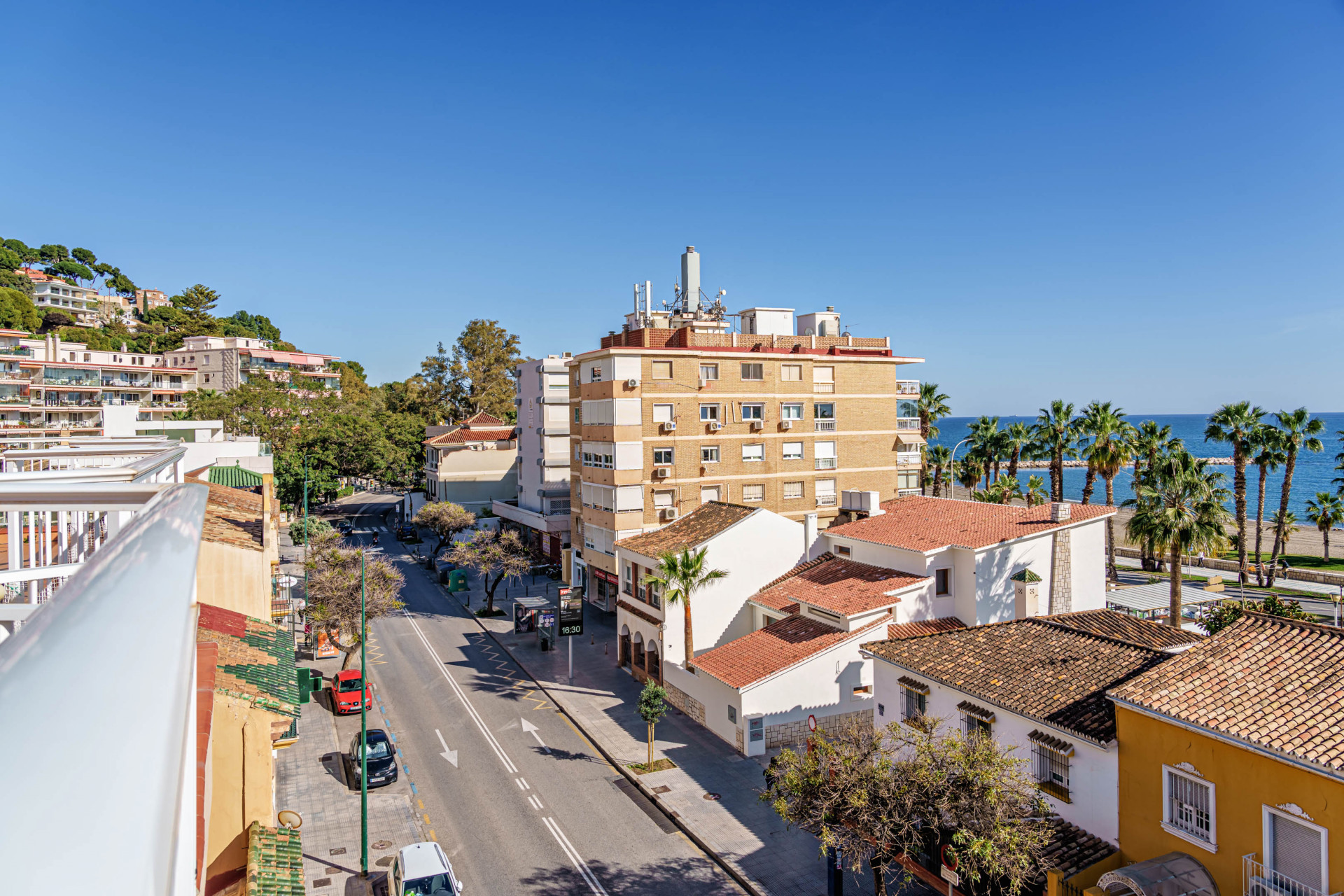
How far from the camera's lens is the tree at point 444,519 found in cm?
5881

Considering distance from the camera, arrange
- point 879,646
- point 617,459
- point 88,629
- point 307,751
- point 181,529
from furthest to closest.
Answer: point 617,459, point 307,751, point 879,646, point 181,529, point 88,629

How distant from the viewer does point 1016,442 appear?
182 ft

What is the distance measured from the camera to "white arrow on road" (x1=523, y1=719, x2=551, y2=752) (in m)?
27.6

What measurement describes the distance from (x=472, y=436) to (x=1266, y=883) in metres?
65.4

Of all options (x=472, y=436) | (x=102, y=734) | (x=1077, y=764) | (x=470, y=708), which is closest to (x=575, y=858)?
(x=470, y=708)

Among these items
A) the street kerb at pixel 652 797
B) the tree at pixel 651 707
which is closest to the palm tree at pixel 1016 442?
the street kerb at pixel 652 797

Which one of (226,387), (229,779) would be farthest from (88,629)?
(226,387)

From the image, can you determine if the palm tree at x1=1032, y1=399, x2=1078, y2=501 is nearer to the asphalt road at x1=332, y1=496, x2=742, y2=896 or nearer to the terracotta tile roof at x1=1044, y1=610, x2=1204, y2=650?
the terracotta tile roof at x1=1044, y1=610, x2=1204, y2=650

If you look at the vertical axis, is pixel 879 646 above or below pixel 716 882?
above

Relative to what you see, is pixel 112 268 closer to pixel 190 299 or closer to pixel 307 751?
pixel 190 299

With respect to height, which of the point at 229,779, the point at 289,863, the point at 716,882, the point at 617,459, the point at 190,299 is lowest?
the point at 716,882

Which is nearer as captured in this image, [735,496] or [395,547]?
[735,496]

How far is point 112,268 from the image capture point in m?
153

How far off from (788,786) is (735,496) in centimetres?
2527
